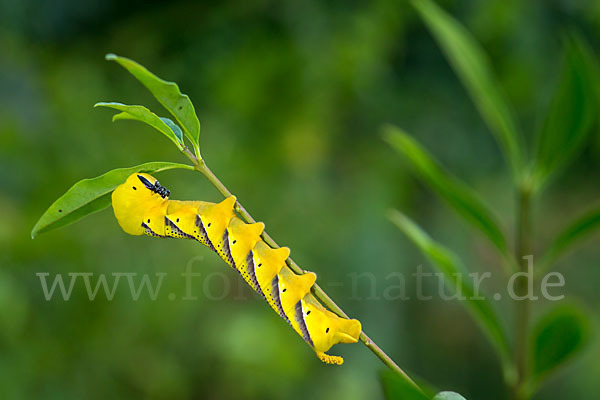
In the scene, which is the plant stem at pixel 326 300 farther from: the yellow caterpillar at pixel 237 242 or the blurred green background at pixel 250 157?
the blurred green background at pixel 250 157

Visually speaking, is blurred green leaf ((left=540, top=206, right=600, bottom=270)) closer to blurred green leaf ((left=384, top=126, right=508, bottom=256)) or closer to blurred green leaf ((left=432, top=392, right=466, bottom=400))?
blurred green leaf ((left=384, top=126, right=508, bottom=256))

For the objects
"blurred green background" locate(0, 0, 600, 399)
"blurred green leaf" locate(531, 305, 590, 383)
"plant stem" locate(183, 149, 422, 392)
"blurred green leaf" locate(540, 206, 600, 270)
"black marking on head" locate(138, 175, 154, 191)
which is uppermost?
"blurred green background" locate(0, 0, 600, 399)

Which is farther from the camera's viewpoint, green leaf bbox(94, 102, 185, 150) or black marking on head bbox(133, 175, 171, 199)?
black marking on head bbox(133, 175, 171, 199)

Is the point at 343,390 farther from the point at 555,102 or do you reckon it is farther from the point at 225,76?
the point at 555,102

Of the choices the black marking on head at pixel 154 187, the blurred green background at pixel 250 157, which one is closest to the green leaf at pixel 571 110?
the black marking on head at pixel 154 187

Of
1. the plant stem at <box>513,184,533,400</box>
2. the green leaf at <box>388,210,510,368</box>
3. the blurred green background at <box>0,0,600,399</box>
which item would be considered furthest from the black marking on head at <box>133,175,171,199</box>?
the blurred green background at <box>0,0,600,399</box>

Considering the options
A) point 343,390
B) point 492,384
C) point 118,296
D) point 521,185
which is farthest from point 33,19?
point 492,384

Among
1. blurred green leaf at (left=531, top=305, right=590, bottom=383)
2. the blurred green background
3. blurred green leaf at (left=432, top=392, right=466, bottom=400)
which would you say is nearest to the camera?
blurred green leaf at (left=432, top=392, right=466, bottom=400)
